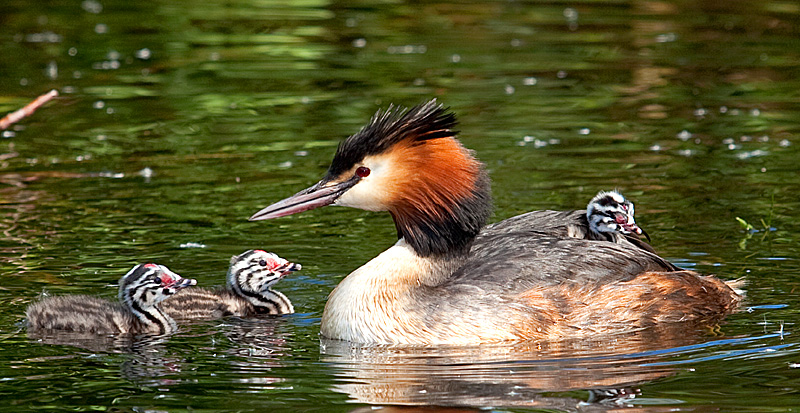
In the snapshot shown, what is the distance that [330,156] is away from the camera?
14086mm

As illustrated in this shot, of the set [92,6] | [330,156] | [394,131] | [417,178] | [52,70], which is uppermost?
[92,6]

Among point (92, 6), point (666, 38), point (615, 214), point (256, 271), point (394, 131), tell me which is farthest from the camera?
Result: point (92, 6)

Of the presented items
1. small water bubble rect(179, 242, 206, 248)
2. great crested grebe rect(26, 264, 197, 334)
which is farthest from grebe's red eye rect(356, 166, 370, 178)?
small water bubble rect(179, 242, 206, 248)

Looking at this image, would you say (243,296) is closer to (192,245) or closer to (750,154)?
(192,245)

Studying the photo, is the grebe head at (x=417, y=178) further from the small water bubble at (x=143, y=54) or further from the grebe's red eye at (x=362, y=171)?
the small water bubble at (x=143, y=54)

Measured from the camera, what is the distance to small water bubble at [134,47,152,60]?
20.0 metres

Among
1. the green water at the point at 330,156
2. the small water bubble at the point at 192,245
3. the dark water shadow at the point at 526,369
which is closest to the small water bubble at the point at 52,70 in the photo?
the green water at the point at 330,156

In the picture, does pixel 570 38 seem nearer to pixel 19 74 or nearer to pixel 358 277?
pixel 19 74

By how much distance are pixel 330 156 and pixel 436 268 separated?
5.51 meters

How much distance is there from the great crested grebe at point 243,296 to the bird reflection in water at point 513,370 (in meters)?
1.04

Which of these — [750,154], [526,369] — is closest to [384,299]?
[526,369]

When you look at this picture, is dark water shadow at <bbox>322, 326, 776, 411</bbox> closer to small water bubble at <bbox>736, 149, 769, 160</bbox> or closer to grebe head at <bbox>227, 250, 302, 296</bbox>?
grebe head at <bbox>227, 250, 302, 296</bbox>

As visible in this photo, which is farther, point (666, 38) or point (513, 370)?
point (666, 38)

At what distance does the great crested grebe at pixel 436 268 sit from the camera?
858cm
